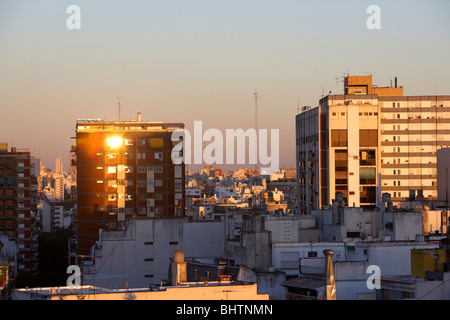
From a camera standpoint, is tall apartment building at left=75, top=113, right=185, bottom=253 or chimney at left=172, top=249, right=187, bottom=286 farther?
tall apartment building at left=75, top=113, right=185, bottom=253

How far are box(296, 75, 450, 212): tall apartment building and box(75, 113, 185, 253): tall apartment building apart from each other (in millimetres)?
10241

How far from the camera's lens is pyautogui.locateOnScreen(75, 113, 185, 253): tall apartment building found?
66562mm

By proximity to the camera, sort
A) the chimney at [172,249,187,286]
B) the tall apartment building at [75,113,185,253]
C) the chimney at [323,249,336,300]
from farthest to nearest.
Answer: the tall apartment building at [75,113,185,253], the chimney at [172,249,187,286], the chimney at [323,249,336,300]

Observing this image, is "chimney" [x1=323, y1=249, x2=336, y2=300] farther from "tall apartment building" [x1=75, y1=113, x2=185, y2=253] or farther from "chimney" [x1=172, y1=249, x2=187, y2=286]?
"tall apartment building" [x1=75, y1=113, x2=185, y2=253]

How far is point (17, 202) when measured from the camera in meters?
75.2

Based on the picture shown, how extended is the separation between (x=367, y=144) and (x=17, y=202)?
2615cm

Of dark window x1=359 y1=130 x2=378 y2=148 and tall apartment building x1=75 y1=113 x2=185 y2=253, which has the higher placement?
dark window x1=359 y1=130 x2=378 y2=148

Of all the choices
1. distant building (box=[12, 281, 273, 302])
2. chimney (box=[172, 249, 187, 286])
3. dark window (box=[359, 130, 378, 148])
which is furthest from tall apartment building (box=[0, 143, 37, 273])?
distant building (box=[12, 281, 273, 302])

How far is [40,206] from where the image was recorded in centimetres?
13650

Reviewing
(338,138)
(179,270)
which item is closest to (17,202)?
(338,138)
